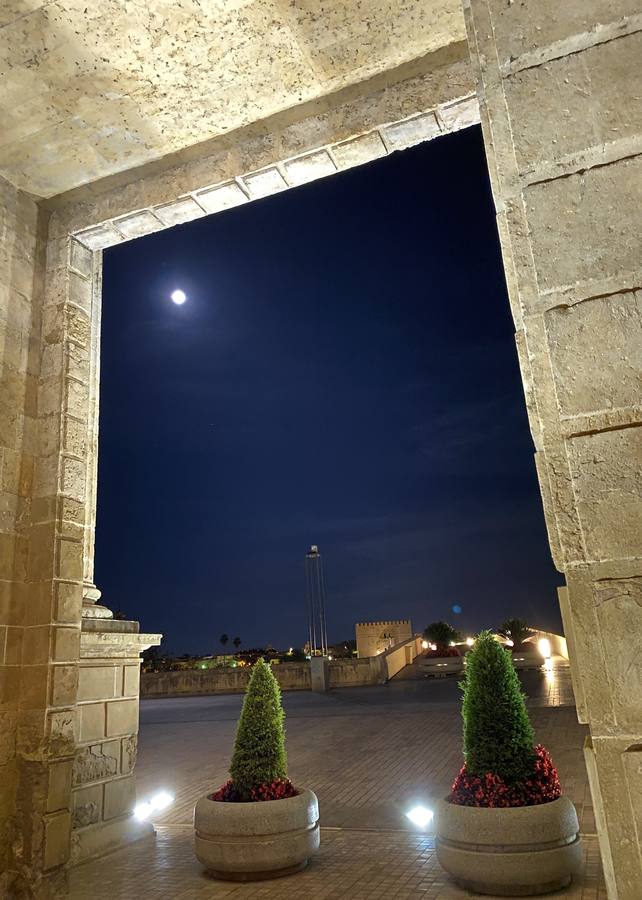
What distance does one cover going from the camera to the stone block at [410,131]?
16.7 ft

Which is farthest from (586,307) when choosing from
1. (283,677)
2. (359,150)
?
(283,677)

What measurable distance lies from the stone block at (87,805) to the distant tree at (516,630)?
78.9 ft

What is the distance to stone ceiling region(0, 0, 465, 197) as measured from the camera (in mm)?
4422

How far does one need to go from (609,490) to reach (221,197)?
498 cm

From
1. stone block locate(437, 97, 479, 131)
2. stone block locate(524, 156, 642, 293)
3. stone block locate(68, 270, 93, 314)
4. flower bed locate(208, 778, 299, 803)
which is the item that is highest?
stone block locate(437, 97, 479, 131)

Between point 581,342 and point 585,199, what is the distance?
0.51m

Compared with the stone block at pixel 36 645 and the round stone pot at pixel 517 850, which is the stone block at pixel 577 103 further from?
the stone block at pixel 36 645

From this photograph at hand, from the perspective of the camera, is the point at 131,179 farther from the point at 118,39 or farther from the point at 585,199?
the point at 585,199

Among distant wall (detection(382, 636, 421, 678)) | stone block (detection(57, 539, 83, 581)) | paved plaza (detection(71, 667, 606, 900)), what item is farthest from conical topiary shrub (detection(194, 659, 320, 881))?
distant wall (detection(382, 636, 421, 678))

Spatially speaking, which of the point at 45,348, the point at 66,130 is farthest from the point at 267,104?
the point at 45,348

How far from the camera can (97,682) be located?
586cm

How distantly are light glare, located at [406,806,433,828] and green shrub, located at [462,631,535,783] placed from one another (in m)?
1.84

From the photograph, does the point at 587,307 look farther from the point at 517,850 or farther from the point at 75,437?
the point at 75,437

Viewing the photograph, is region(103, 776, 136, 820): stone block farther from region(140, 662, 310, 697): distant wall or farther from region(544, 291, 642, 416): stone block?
region(140, 662, 310, 697): distant wall
